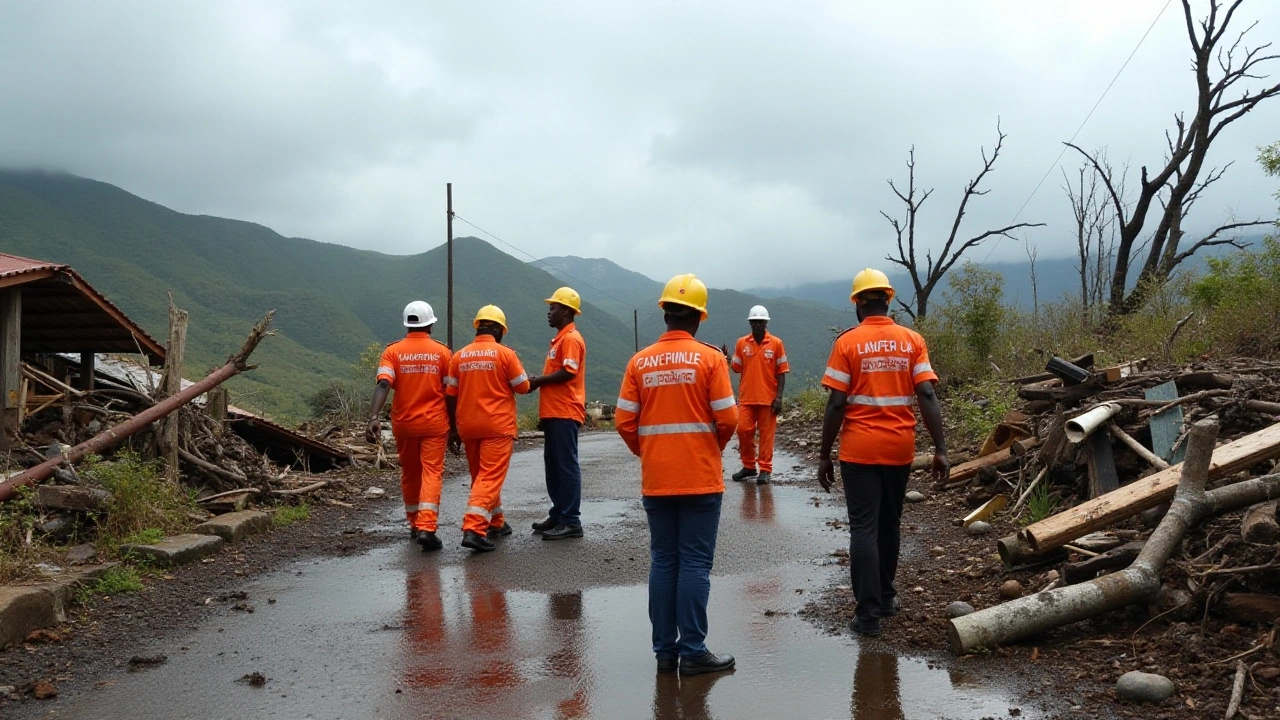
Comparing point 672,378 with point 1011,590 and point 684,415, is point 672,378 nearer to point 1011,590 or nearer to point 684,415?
point 684,415

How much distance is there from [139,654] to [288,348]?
283 ft

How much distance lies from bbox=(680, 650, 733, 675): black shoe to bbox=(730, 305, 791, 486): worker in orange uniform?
25.2 feet

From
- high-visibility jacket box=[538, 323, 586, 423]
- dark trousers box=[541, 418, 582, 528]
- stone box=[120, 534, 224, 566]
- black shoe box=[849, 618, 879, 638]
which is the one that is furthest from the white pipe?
stone box=[120, 534, 224, 566]

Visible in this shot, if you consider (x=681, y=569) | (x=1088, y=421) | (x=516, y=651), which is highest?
(x=1088, y=421)

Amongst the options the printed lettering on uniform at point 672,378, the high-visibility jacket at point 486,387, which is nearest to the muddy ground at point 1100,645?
the printed lettering on uniform at point 672,378

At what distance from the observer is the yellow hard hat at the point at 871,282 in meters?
6.01

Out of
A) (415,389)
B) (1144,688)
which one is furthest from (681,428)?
(415,389)

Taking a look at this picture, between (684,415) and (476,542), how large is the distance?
12.7ft

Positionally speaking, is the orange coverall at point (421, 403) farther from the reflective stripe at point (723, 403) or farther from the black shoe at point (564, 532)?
the reflective stripe at point (723, 403)

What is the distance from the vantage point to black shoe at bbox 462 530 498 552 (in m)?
8.41

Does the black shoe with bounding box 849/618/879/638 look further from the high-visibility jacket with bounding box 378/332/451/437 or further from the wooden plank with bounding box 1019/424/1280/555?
the high-visibility jacket with bounding box 378/332/451/437

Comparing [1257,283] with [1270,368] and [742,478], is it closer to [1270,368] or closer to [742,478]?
[1270,368]

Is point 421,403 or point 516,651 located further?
point 421,403

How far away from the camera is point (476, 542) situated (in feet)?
27.7
